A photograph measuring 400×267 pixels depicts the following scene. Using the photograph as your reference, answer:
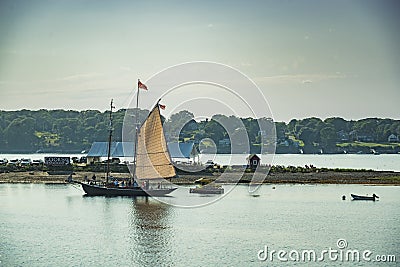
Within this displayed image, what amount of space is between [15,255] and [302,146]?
149473 millimetres

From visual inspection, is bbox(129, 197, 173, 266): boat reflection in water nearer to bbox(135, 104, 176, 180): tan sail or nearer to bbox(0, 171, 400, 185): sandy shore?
bbox(135, 104, 176, 180): tan sail

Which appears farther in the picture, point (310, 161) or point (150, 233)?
point (310, 161)

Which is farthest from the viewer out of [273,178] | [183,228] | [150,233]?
[273,178]

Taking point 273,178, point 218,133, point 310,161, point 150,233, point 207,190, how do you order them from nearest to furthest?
1. point 150,233
2. point 207,190
3. point 273,178
4. point 310,161
5. point 218,133

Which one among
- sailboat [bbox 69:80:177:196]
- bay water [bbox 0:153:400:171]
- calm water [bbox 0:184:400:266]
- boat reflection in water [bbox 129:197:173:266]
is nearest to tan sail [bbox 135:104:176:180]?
sailboat [bbox 69:80:177:196]

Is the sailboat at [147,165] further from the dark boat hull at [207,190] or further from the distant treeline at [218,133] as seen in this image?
the distant treeline at [218,133]

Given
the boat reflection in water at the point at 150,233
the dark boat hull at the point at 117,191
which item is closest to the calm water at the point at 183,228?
the boat reflection in water at the point at 150,233

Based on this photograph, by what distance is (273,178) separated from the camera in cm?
7000

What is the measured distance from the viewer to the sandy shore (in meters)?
67.7

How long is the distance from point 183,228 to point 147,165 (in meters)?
16.3

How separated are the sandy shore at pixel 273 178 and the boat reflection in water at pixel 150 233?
1662 cm

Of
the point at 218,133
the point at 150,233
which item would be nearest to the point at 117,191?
the point at 150,233

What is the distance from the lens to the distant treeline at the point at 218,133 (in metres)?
137

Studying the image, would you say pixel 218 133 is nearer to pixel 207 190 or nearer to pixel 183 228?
pixel 207 190
